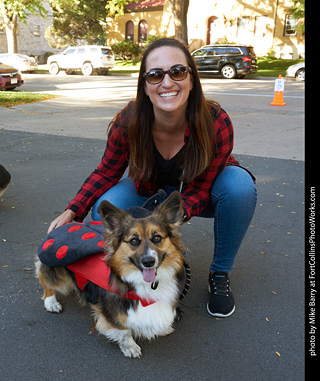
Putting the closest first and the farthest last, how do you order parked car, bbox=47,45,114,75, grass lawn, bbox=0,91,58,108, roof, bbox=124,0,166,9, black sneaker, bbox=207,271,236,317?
black sneaker, bbox=207,271,236,317, grass lawn, bbox=0,91,58,108, parked car, bbox=47,45,114,75, roof, bbox=124,0,166,9

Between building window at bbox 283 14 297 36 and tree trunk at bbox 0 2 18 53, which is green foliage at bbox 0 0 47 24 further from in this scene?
building window at bbox 283 14 297 36

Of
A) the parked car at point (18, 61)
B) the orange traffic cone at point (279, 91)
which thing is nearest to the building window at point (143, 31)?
the parked car at point (18, 61)

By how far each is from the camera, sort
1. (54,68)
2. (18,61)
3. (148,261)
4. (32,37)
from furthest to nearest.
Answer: (32,37) → (54,68) → (18,61) → (148,261)

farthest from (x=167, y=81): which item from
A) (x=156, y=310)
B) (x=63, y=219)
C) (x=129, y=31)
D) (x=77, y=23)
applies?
(x=77, y=23)

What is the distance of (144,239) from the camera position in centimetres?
219

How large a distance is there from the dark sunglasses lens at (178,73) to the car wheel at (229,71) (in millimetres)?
21815

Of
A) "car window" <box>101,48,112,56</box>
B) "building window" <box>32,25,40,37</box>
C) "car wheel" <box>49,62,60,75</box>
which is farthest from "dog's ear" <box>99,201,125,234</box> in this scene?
"building window" <box>32,25,40,37</box>

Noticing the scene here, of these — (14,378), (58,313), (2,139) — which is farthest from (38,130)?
(14,378)

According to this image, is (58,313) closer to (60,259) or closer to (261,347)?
(60,259)

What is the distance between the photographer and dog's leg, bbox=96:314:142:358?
2.40 meters

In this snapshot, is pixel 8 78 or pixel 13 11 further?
pixel 13 11

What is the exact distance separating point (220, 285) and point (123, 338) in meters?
0.86

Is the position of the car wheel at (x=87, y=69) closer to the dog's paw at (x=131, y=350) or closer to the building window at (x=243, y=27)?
the building window at (x=243, y=27)

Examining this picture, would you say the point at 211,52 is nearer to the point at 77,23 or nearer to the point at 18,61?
the point at 18,61
